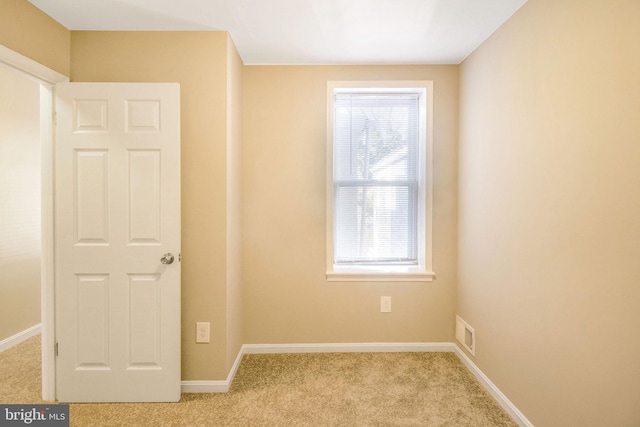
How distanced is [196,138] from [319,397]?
1.95m

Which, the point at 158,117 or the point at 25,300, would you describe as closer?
the point at 158,117

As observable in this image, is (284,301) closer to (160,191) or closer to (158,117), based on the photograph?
(160,191)

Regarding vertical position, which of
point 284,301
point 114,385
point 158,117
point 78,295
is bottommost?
point 114,385

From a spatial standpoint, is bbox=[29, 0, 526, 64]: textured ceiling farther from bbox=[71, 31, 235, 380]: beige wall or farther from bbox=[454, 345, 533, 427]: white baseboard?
bbox=[454, 345, 533, 427]: white baseboard

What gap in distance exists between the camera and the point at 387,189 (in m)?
2.85

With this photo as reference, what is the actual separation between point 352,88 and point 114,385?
2812 mm

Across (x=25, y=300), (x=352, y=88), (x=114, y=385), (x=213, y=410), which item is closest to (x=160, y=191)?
(x=114, y=385)

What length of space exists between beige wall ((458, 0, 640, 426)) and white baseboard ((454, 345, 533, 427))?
0.05 metres

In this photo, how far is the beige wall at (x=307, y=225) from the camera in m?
2.70

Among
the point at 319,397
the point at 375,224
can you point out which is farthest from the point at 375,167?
the point at 319,397

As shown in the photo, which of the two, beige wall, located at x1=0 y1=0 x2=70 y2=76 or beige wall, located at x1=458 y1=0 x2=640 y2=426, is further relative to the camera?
beige wall, located at x1=0 y1=0 x2=70 y2=76

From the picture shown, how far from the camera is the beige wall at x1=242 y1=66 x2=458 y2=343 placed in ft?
8.84

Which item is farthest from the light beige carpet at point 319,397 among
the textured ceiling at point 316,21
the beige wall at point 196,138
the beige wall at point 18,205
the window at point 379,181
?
the textured ceiling at point 316,21

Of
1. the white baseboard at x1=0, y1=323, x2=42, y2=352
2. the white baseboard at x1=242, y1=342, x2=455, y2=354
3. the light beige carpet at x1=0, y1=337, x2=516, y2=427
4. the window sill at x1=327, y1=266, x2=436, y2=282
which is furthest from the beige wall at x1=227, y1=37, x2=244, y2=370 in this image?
the white baseboard at x1=0, y1=323, x2=42, y2=352
